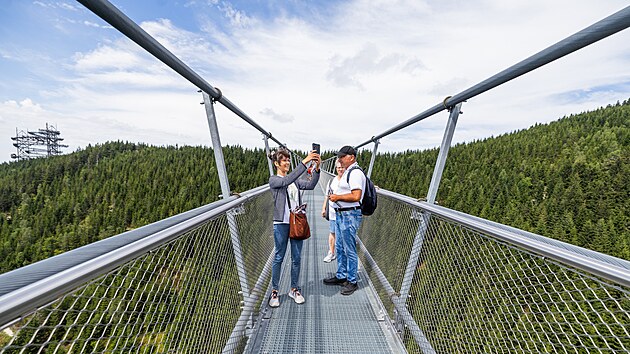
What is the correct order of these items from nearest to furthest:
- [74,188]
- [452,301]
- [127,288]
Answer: [127,288], [452,301], [74,188]

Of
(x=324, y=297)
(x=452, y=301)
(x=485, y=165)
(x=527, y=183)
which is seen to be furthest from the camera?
(x=485, y=165)

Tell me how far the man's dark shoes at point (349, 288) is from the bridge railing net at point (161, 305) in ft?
2.82

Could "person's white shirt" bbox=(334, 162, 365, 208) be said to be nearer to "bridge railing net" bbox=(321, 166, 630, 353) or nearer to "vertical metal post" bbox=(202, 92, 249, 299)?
"bridge railing net" bbox=(321, 166, 630, 353)

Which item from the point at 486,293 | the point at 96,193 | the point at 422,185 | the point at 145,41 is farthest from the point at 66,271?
the point at 96,193

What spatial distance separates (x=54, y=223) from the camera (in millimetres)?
91688

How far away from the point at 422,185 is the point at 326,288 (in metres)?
73.5

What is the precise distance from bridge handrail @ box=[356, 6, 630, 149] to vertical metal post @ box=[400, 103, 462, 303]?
11 cm

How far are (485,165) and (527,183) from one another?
12.1 m

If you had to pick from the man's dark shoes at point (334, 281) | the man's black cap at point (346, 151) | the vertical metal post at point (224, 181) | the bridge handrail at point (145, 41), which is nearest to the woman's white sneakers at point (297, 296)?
the man's dark shoes at point (334, 281)

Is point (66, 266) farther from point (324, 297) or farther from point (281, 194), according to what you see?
point (324, 297)

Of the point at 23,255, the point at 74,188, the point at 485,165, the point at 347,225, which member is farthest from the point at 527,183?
the point at 74,188

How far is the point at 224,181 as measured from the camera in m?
2.23

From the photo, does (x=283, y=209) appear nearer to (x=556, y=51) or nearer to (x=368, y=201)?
(x=368, y=201)

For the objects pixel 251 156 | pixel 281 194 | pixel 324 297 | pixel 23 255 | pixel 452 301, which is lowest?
pixel 23 255
